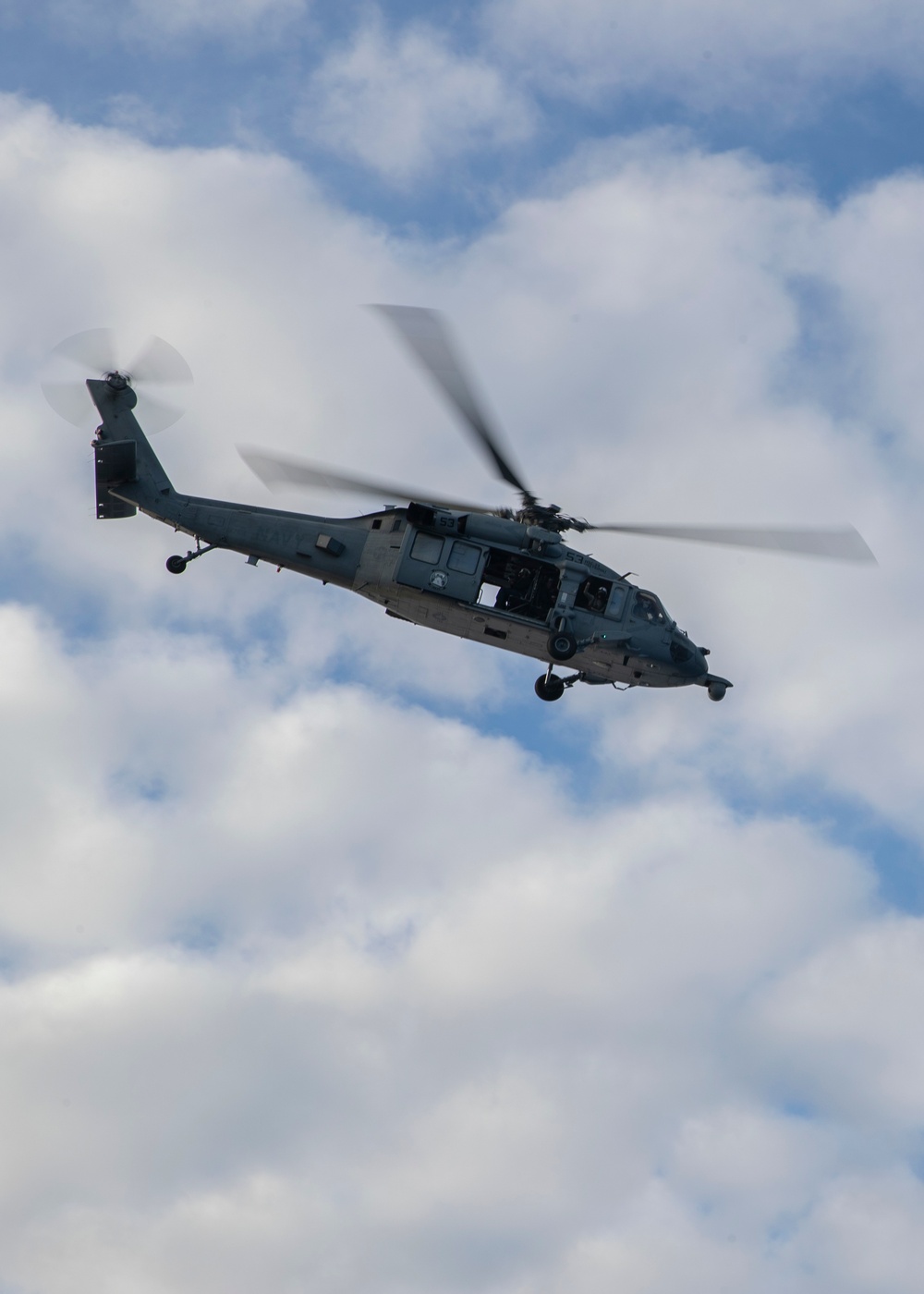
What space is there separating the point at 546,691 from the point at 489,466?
8.15m

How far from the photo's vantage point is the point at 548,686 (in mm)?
48719

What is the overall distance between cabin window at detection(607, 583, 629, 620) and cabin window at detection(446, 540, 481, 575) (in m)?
4.52

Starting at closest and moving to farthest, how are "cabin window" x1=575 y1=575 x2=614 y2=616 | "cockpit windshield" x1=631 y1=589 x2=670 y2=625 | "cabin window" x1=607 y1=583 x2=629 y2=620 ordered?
"cabin window" x1=575 y1=575 x2=614 y2=616, "cabin window" x1=607 y1=583 x2=629 y2=620, "cockpit windshield" x1=631 y1=589 x2=670 y2=625

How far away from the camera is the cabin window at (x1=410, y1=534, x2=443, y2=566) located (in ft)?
153

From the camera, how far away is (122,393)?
165 feet

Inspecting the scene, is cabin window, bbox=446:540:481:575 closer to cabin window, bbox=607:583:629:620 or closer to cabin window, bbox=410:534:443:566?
cabin window, bbox=410:534:443:566

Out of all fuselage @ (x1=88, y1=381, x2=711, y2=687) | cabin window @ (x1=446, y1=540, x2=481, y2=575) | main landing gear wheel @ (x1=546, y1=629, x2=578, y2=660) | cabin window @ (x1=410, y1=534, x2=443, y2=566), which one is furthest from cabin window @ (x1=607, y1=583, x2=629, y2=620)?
cabin window @ (x1=410, y1=534, x2=443, y2=566)

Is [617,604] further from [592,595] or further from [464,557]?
[464,557]

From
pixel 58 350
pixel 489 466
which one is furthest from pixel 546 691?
pixel 58 350

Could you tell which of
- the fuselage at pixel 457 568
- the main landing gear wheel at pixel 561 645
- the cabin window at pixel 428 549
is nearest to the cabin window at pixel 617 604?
the fuselage at pixel 457 568

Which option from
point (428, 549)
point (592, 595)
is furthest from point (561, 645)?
point (428, 549)

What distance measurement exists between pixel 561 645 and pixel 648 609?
3.61 metres

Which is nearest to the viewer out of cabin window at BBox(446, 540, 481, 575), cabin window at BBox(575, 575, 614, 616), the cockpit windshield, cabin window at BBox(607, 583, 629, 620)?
cabin window at BBox(446, 540, 481, 575)

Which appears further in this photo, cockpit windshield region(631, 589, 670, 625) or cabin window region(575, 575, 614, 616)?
cockpit windshield region(631, 589, 670, 625)
